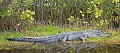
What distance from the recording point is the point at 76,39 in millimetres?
12352

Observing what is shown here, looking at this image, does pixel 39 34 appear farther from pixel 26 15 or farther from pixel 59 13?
pixel 59 13

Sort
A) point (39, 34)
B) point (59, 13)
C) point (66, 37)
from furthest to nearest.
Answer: point (59, 13) < point (39, 34) < point (66, 37)

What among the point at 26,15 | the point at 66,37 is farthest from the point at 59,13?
the point at 66,37

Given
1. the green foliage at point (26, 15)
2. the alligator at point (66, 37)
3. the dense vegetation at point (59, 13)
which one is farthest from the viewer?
the dense vegetation at point (59, 13)

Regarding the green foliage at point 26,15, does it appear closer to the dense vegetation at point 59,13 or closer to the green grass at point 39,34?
the dense vegetation at point 59,13

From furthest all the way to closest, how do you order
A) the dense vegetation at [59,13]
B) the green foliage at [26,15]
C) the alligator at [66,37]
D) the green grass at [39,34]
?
the dense vegetation at [59,13] < the green foliage at [26,15] < the alligator at [66,37] < the green grass at [39,34]

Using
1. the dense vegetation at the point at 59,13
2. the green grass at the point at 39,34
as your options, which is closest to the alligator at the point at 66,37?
the green grass at the point at 39,34

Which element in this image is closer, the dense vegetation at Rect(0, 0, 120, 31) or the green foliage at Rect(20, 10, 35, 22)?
the green foliage at Rect(20, 10, 35, 22)

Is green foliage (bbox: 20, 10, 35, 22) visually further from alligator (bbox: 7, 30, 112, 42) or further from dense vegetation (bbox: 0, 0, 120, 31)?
alligator (bbox: 7, 30, 112, 42)

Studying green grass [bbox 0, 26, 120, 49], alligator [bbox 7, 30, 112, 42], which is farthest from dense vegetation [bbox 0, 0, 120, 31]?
alligator [bbox 7, 30, 112, 42]

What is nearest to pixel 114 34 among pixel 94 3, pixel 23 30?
pixel 94 3

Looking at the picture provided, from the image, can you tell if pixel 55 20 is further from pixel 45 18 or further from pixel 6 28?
pixel 6 28

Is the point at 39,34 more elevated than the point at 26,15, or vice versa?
the point at 26,15

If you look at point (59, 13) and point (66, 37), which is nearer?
point (66, 37)
